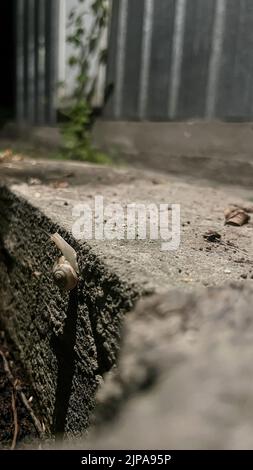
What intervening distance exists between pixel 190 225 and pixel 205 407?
0.81 meters

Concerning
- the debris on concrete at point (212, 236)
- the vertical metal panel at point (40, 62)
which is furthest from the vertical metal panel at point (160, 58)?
the debris on concrete at point (212, 236)

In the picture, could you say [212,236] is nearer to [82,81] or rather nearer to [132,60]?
[132,60]

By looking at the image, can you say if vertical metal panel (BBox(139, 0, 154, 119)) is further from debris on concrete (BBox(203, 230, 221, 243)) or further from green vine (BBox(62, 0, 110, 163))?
debris on concrete (BBox(203, 230, 221, 243))

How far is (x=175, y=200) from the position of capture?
1680 mm

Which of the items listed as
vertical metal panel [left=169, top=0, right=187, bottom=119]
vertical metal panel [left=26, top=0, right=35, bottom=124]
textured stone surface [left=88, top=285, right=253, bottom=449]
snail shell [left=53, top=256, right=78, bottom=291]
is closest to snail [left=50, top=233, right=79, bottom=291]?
snail shell [left=53, top=256, right=78, bottom=291]

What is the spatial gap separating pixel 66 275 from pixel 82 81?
2658 mm

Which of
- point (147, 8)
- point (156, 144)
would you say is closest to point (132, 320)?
point (156, 144)

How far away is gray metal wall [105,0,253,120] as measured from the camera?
2055 mm

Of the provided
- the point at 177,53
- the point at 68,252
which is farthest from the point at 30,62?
the point at 68,252

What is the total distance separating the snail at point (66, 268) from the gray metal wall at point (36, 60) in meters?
2.83

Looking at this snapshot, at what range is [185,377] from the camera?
0.54 m

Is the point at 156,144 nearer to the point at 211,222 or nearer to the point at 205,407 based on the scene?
the point at 211,222
